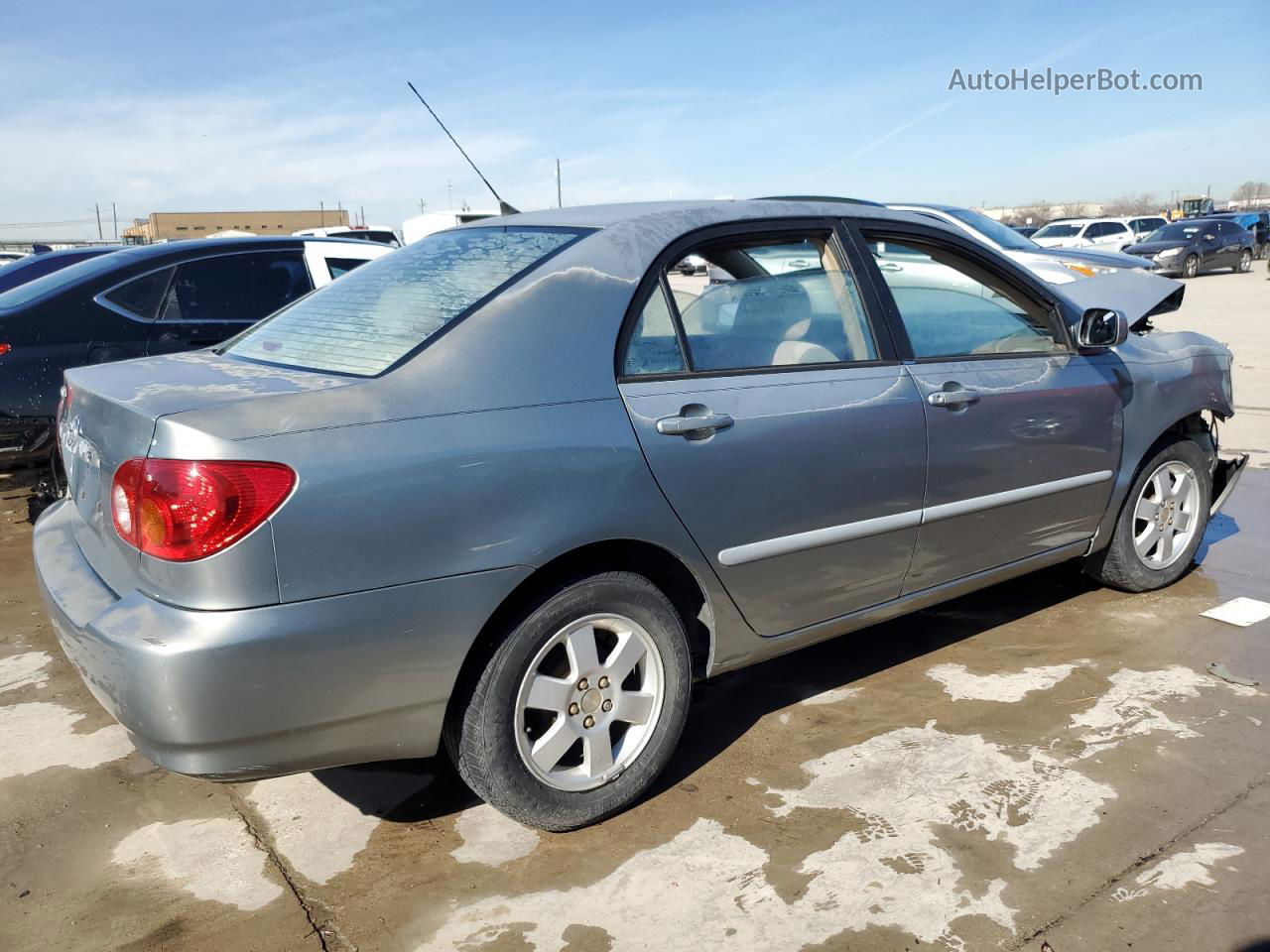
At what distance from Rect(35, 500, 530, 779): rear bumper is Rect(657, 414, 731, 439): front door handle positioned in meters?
0.56

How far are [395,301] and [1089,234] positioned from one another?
26.5 metres

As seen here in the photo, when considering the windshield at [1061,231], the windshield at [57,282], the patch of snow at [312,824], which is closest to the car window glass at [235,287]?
the windshield at [57,282]

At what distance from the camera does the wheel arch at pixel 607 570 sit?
248cm

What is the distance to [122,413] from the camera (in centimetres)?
237

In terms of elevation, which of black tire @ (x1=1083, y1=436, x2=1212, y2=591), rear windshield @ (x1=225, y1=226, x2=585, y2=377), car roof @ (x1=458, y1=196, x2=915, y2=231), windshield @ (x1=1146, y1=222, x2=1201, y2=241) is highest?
windshield @ (x1=1146, y1=222, x2=1201, y2=241)

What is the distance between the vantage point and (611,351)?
2.68 m

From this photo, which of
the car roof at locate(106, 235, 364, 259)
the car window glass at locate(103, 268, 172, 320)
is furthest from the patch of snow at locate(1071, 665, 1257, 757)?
the car roof at locate(106, 235, 364, 259)

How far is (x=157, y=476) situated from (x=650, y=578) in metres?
1.25

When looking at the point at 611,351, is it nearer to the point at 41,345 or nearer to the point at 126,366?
the point at 126,366

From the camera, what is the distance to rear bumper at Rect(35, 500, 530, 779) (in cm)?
213

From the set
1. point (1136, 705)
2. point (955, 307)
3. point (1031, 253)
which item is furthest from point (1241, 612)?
point (1031, 253)

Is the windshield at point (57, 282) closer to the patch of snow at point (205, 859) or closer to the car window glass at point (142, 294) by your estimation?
the car window glass at point (142, 294)

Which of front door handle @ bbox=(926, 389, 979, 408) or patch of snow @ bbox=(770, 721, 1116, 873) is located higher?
front door handle @ bbox=(926, 389, 979, 408)

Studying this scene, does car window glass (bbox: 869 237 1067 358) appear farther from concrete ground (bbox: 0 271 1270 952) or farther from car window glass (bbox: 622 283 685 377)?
concrete ground (bbox: 0 271 1270 952)
